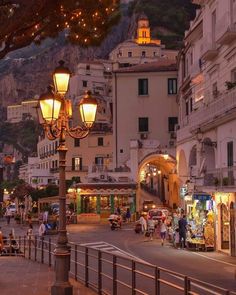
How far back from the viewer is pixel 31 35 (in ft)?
42.3

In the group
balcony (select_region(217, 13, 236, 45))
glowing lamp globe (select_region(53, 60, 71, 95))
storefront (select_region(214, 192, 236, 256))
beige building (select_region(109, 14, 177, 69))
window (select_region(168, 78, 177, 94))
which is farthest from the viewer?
beige building (select_region(109, 14, 177, 69))

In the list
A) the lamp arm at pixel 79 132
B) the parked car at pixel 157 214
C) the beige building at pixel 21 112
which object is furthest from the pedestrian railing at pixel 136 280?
the beige building at pixel 21 112

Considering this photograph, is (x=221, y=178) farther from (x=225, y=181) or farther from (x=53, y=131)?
(x=53, y=131)

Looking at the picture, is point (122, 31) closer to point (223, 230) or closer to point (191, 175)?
point (191, 175)

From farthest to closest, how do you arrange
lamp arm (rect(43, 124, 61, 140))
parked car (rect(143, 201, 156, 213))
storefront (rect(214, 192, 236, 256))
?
1. parked car (rect(143, 201, 156, 213))
2. storefront (rect(214, 192, 236, 256))
3. lamp arm (rect(43, 124, 61, 140))

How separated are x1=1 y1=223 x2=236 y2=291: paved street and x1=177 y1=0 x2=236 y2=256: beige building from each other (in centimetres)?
243

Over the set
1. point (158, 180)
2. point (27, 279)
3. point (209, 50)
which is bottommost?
point (27, 279)

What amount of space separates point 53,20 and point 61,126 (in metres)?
2.24

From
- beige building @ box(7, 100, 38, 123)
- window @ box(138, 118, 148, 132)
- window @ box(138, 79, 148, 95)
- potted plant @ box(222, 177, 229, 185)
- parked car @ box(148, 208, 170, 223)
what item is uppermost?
beige building @ box(7, 100, 38, 123)

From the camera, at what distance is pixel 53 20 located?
1280 cm

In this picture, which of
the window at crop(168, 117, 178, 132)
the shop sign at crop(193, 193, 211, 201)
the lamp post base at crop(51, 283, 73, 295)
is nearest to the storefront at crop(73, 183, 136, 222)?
the window at crop(168, 117, 178, 132)

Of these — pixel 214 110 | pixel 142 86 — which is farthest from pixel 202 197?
pixel 142 86

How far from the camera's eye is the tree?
10875 millimetres

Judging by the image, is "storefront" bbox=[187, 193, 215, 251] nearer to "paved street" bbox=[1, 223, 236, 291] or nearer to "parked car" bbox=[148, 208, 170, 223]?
"paved street" bbox=[1, 223, 236, 291]
